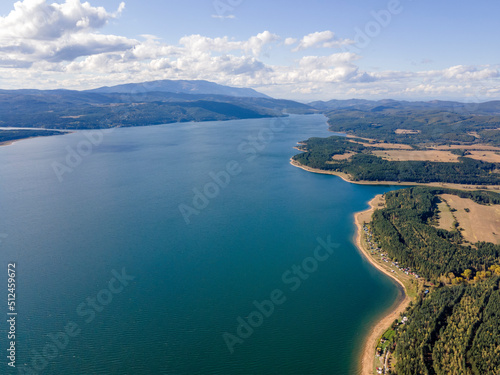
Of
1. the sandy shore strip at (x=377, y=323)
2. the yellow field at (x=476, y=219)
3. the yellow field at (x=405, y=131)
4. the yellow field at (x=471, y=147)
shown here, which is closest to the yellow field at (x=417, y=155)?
the yellow field at (x=471, y=147)

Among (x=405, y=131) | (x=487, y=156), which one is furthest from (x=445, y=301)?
(x=405, y=131)

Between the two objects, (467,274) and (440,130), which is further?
(440,130)

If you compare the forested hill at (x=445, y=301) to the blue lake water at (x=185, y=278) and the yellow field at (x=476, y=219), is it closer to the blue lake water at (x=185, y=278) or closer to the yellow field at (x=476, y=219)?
the yellow field at (x=476, y=219)

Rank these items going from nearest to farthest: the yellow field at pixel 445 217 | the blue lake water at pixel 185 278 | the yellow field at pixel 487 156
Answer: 1. the blue lake water at pixel 185 278
2. the yellow field at pixel 445 217
3. the yellow field at pixel 487 156

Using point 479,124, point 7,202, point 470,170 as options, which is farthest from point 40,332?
point 479,124

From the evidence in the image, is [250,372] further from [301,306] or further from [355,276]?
[355,276]

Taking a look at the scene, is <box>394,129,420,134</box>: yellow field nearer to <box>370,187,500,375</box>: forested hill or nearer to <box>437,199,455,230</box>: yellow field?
<box>437,199,455,230</box>: yellow field

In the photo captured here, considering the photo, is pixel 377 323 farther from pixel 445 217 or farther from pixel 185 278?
pixel 445 217
